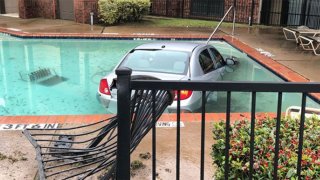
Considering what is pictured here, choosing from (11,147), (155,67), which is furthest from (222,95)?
(11,147)

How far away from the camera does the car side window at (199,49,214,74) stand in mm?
7575

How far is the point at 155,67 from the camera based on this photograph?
273 inches

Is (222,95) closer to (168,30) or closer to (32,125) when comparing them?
(32,125)

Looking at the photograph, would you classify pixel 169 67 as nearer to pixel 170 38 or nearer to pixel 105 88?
pixel 105 88

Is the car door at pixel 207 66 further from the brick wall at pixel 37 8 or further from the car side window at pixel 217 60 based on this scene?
the brick wall at pixel 37 8

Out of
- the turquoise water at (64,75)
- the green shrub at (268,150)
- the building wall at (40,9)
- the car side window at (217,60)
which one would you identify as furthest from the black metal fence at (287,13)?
the green shrub at (268,150)

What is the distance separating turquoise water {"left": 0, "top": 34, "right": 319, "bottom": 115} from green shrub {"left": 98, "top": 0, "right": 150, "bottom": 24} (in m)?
3.09

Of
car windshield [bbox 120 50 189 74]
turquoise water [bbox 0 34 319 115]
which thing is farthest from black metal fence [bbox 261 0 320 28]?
car windshield [bbox 120 50 189 74]

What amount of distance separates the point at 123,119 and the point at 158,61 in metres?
4.62

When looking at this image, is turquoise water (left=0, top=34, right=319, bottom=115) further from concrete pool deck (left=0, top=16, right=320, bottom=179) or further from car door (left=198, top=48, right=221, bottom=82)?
car door (left=198, top=48, right=221, bottom=82)

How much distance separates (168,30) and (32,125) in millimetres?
11233

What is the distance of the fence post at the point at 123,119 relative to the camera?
2.41 metres

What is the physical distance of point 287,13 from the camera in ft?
61.6

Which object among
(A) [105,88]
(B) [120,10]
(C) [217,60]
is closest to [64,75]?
(C) [217,60]
